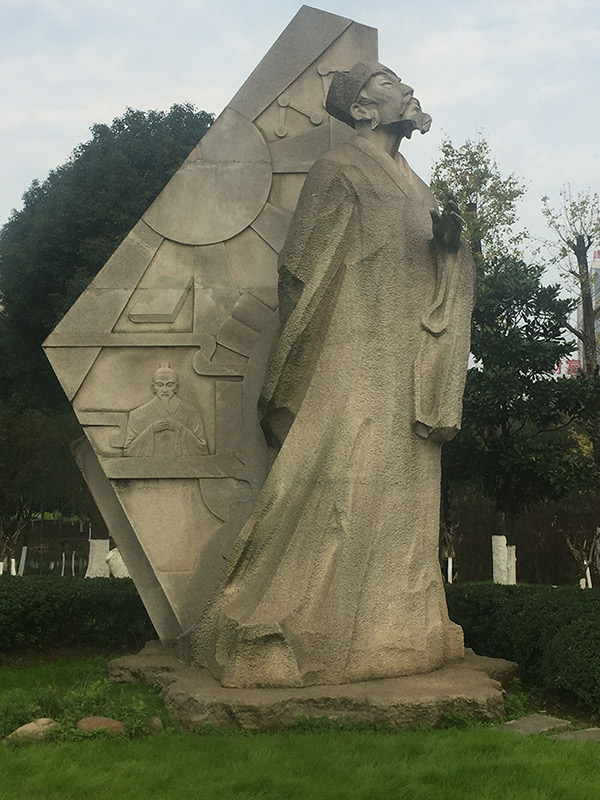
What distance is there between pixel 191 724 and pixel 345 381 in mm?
2167

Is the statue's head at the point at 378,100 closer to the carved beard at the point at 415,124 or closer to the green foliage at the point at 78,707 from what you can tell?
the carved beard at the point at 415,124

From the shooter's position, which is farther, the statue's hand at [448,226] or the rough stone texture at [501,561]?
the rough stone texture at [501,561]

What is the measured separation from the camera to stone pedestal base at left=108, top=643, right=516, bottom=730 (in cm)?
480

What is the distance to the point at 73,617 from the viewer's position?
844 cm

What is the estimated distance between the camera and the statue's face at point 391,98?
239 inches

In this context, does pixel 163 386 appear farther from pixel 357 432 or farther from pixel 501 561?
pixel 501 561

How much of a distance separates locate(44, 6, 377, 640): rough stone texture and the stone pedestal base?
1.48 m

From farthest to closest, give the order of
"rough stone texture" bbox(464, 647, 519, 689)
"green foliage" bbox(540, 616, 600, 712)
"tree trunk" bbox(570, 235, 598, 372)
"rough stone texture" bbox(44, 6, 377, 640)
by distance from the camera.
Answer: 1. "tree trunk" bbox(570, 235, 598, 372)
2. "rough stone texture" bbox(44, 6, 377, 640)
3. "rough stone texture" bbox(464, 647, 519, 689)
4. "green foliage" bbox(540, 616, 600, 712)

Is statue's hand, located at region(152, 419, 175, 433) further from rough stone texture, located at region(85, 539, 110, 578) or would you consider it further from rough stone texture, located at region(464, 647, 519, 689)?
rough stone texture, located at region(85, 539, 110, 578)

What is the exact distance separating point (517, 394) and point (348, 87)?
33.4 feet

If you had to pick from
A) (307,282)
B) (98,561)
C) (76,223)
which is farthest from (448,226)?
(76,223)

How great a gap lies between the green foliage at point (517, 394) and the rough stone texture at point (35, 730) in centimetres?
1153

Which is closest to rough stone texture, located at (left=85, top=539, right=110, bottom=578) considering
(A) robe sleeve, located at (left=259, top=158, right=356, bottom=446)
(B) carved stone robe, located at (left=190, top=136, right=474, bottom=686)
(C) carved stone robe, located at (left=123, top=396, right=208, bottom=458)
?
(C) carved stone robe, located at (left=123, top=396, right=208, bottom=458)

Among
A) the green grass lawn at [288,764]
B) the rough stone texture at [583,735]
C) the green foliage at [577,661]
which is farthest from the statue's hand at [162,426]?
the rough stone texture at [583,735]
